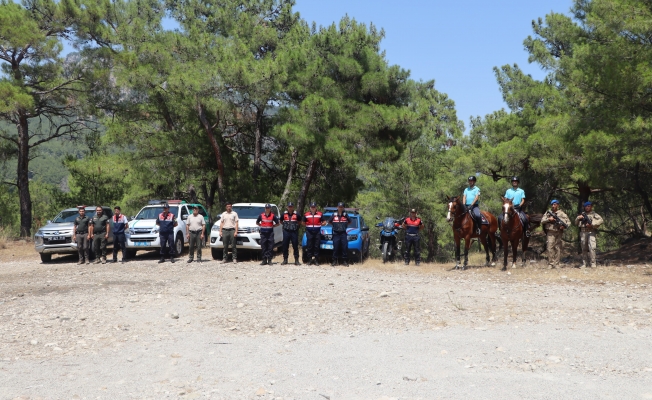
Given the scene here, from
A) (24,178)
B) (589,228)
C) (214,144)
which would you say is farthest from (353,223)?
(24,178)

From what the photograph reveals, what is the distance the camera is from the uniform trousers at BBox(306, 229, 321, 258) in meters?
17.8

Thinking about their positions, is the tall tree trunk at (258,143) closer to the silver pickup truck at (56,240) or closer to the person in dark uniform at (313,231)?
the silver pickup truck at (56,240)

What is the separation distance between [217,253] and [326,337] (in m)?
11.3

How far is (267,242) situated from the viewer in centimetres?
1756

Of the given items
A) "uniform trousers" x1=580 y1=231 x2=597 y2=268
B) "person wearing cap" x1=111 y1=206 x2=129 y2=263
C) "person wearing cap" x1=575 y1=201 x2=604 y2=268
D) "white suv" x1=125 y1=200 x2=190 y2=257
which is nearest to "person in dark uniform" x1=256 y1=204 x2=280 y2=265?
"white suv" x1=125 y1=200 x2=190 y2=257

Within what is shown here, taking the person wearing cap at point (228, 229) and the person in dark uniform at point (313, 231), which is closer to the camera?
the person in dark uniform at point (313, 231)

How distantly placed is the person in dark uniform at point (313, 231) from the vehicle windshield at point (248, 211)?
8.29 ft

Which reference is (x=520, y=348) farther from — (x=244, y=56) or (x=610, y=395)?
(x=244, y=56)

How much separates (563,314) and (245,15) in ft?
73.3

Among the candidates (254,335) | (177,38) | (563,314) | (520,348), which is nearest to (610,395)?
(520,348)

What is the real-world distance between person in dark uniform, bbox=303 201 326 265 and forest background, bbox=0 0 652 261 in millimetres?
6720

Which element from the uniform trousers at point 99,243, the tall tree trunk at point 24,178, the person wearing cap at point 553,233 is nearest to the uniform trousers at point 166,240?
the uniform trousers at point 99,243

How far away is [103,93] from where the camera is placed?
2872 centimetres

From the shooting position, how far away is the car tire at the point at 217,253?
62.8ft
